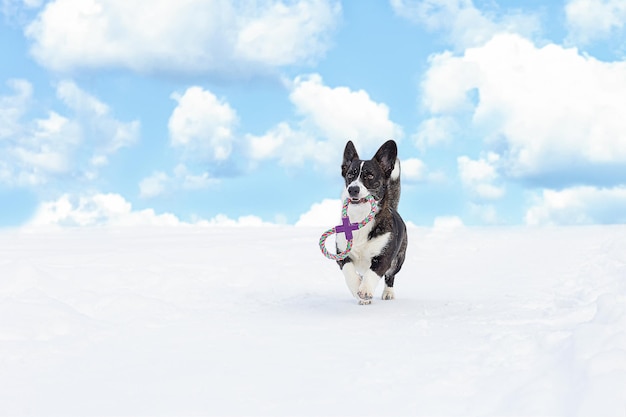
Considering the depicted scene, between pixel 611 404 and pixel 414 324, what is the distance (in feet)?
7.21

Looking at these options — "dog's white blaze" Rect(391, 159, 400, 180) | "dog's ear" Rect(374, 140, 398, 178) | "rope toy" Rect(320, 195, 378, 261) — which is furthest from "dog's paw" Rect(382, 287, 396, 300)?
"dog's ear" Rect(374, 140, 398, 178)

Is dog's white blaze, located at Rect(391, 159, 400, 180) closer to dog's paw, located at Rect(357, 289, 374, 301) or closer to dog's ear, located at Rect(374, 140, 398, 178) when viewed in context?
dog's ear, located at Rect(374, 140, 398, 178)

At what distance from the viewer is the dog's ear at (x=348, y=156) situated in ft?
19.5

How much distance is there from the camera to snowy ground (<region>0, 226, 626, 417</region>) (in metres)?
3.08

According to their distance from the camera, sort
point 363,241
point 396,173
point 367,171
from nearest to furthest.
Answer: point 367,171, point 363,241, point 396,173

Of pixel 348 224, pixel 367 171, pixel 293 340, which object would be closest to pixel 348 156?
pixel 367 171

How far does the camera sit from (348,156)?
235 inches

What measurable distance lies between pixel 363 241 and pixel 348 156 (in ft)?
2.75

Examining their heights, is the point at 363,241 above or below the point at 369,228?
below

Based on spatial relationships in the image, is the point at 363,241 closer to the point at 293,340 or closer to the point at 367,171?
the point at 367,171

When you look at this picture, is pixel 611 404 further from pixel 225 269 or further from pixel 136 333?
pixel 225 269

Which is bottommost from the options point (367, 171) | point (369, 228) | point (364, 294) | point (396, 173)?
point (364, 294)

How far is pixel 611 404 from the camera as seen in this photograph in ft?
8.77

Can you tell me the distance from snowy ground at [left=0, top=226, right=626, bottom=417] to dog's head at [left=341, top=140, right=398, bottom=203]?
43.0 inches
